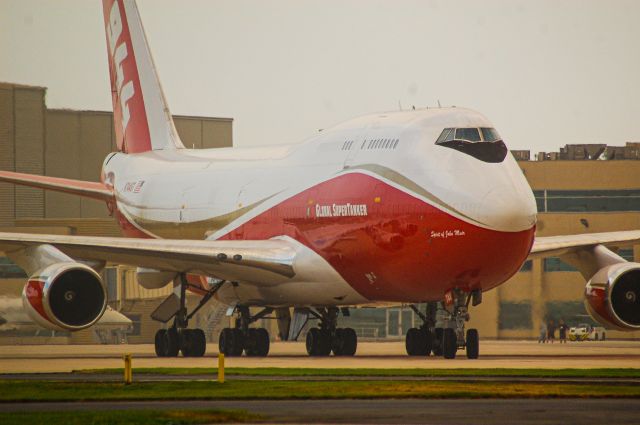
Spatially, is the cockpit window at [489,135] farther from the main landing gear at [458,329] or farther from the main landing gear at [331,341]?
the main landing gear at [331,341]

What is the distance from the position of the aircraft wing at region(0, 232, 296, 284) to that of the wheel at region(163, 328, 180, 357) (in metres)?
1.86

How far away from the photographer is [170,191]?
50125 millimetres

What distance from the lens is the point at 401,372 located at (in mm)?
32344

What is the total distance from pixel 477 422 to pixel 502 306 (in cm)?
4869

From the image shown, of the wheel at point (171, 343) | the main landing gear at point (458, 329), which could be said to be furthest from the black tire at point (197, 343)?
the main landing gear at point (458, 329)

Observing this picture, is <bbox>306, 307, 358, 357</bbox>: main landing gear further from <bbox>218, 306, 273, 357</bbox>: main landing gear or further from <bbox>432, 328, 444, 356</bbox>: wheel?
<bbox>432, 328, 444, 356</bbox>: wheel

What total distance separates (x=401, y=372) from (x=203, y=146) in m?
60.9

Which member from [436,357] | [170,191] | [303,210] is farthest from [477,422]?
[170,191]

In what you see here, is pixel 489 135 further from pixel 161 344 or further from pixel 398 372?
pixel 161 344

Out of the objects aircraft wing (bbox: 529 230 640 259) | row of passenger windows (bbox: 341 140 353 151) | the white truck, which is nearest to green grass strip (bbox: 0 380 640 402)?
row of passenger windows (bbox: 341 140 353 151)

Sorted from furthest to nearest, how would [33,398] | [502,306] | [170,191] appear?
[502,306], [170,191], [33,398]

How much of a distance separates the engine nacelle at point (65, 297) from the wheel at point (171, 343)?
16.1 ft

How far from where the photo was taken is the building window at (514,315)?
67.0m

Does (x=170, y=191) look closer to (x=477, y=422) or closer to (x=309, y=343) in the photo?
(x=309, y=343)
